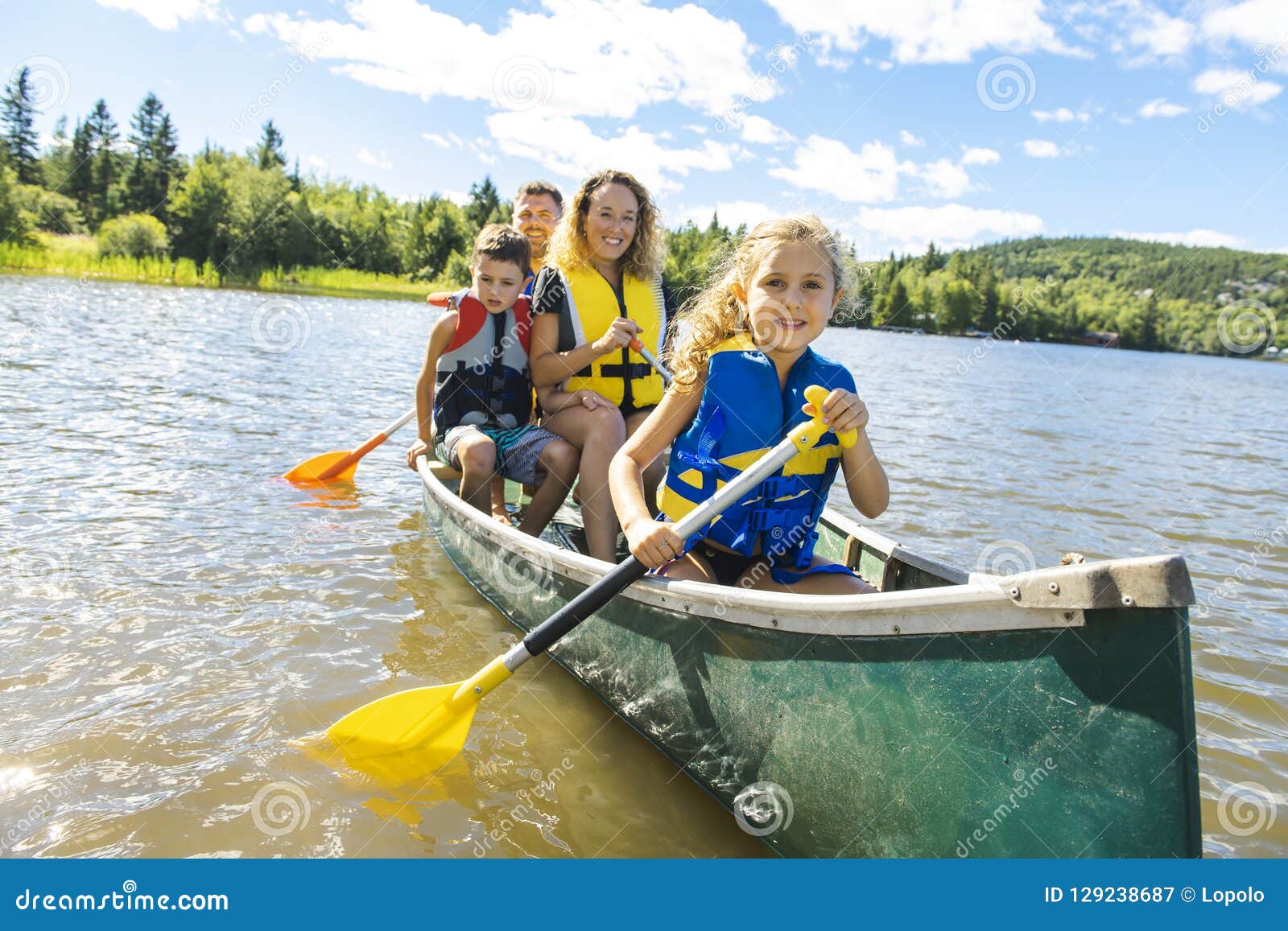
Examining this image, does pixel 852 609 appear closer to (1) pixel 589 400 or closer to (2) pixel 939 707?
(2) pixel 939 707

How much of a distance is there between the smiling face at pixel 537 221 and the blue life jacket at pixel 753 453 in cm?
281

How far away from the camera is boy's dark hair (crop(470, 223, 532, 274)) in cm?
399

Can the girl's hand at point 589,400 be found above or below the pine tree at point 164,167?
below

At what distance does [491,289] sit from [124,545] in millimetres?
2262

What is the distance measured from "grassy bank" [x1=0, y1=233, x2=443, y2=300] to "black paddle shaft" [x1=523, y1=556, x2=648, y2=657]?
32066 millimetres

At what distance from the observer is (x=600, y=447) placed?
3.56 metres

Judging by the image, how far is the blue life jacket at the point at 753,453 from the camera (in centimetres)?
248

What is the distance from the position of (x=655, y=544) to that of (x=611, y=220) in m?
2.12

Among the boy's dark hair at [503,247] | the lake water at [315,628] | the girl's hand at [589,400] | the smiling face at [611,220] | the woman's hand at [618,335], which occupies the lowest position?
the lake water at [315,628]

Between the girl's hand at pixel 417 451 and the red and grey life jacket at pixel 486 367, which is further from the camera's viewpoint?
the girl's hand at pixel 417 451

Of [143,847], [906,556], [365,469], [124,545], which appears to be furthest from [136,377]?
[906,556]

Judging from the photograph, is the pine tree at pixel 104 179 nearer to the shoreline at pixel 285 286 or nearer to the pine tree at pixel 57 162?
the pine tree at pixel 57 162

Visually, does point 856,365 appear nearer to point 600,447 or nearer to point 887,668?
point 600,447

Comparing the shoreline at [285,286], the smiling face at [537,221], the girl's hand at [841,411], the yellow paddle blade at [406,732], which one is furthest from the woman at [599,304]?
the shoreline at [285,286]
